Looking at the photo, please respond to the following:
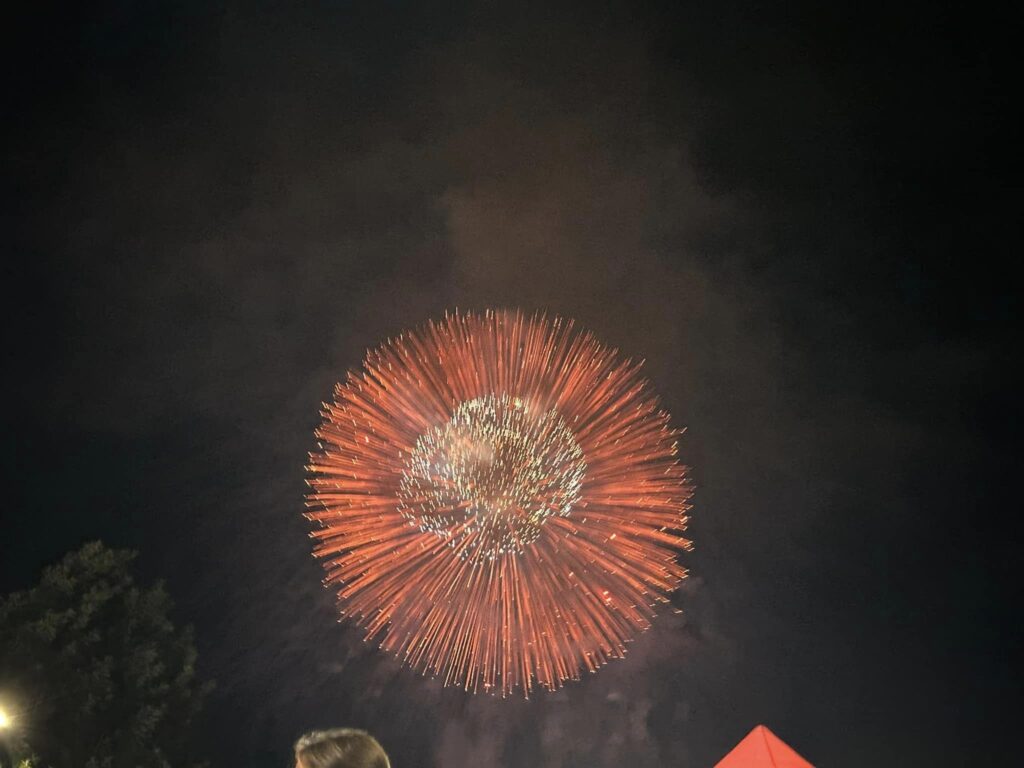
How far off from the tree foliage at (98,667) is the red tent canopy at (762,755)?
20.6ft

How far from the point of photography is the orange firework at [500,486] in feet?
22.9

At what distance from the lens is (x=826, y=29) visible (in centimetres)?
627

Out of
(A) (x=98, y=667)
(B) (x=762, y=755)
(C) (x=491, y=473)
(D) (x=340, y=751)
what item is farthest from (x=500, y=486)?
(D) (x=340, y=751)

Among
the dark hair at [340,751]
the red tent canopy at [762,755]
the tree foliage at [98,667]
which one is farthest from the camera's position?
the tree foliage at [98,667]

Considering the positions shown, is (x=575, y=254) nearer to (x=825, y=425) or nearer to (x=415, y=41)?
(x=415, y=41)

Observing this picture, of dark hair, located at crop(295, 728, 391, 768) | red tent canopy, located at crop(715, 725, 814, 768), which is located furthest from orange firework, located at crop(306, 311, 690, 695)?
dark hair, located at crop(295, 728, 391, 768)

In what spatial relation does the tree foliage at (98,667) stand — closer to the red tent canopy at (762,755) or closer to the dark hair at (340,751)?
the red tent canopy at (762,755)

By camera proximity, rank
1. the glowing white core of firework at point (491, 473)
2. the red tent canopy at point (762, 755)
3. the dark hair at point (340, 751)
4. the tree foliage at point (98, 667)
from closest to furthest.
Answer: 1. the dark hair at point (340, 751)
2. the red tent canopy at point (762, 755)
3. the glowing white core of firework at point (491, 473)
4. the tree foliage at point (98, 667)

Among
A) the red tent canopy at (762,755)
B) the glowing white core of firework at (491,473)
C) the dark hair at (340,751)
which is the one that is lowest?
the red tent canopy at (762,755)

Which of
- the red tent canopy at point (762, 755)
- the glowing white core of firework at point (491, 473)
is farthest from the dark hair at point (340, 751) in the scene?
the glowing white core of firework at point (491, 473)

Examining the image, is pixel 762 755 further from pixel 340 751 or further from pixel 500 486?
pixel 500 486

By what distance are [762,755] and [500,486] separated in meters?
3.73

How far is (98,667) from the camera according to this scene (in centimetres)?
782

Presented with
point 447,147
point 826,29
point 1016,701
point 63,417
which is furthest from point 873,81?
point 63,417
